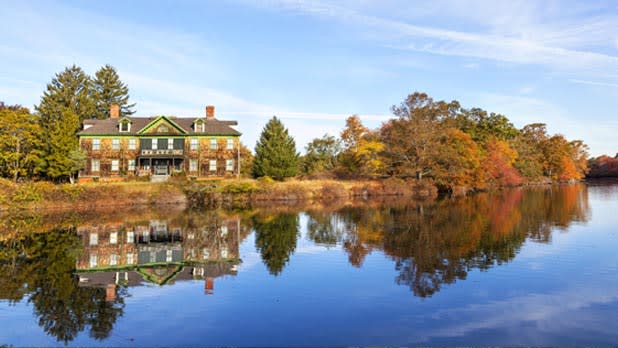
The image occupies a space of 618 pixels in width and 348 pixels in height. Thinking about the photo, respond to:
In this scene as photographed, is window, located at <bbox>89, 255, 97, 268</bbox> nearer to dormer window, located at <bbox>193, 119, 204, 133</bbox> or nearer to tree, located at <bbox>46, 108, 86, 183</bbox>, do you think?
tree, located at <bbox>46, 108, 86, 183</bbox>

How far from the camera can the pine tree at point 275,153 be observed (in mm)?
54969

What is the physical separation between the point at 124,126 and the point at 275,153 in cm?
1879

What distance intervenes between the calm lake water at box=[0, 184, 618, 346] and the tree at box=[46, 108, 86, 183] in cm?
2256

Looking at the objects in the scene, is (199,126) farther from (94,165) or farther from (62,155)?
(62,155)

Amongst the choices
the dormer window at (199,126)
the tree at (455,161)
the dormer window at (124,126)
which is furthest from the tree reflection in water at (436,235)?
the dormer window at (124,126)

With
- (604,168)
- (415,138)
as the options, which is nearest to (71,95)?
(415,138)

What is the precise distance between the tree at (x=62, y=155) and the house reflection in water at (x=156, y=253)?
895 inches

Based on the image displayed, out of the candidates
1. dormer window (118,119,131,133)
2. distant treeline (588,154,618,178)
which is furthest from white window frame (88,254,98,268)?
distant treeline (588,154,618,178)

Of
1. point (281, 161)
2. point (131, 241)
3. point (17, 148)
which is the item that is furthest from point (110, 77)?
point (131, 241)

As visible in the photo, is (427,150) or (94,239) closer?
(94,239)

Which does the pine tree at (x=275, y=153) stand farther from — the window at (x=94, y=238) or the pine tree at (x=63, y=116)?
the window at (x=94, y=238)

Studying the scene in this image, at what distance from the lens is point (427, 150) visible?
192 ft

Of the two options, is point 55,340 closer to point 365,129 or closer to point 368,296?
point 368,296

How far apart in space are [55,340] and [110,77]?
81.1 meters
